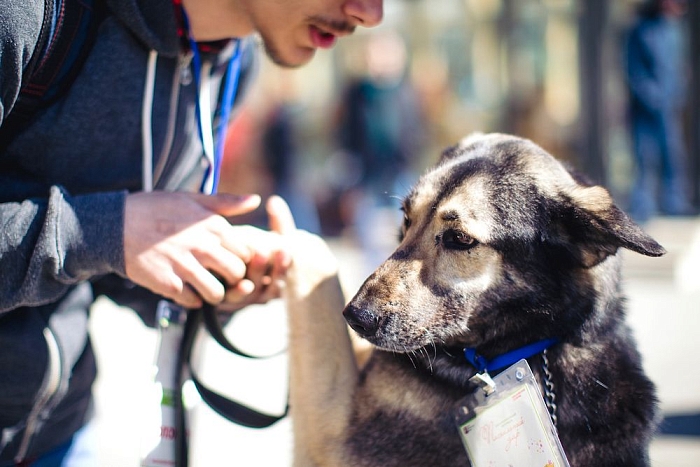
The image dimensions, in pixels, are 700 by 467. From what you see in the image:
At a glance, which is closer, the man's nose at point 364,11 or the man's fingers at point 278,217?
the man's nose at point 364,11

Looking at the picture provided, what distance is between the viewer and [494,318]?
1971 millimetres

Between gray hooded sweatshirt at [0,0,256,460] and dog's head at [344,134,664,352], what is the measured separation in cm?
72

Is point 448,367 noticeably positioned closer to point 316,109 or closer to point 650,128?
point 650,128

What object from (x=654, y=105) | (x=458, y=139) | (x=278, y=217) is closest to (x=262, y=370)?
(x=278, y=217)

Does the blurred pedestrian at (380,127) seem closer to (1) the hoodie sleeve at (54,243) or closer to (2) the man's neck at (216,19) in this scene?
(2) the man's neck at (216,19)

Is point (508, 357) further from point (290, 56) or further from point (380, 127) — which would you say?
point (380, 127)

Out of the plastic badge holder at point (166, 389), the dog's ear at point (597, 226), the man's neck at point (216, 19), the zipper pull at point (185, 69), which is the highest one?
the man's neck at point (216, 19)

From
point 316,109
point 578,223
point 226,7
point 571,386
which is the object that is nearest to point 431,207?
point 578,223

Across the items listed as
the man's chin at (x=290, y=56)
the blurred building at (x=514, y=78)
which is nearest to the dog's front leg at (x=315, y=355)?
the man's chin at (x=290, y=56)

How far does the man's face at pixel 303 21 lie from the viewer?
6.38 feet

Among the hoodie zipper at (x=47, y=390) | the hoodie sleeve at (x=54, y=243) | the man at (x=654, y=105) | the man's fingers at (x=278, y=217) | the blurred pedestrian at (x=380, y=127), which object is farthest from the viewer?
the blurred pedestrian at (x=380, y=127)

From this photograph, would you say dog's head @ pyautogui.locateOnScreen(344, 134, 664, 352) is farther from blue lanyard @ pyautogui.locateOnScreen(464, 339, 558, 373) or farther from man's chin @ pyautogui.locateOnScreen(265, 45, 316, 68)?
man's chin @ pyautogui.locateOnScreen(265, 45, 316, 68)

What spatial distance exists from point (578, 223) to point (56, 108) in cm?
141

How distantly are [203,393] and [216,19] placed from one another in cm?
110
